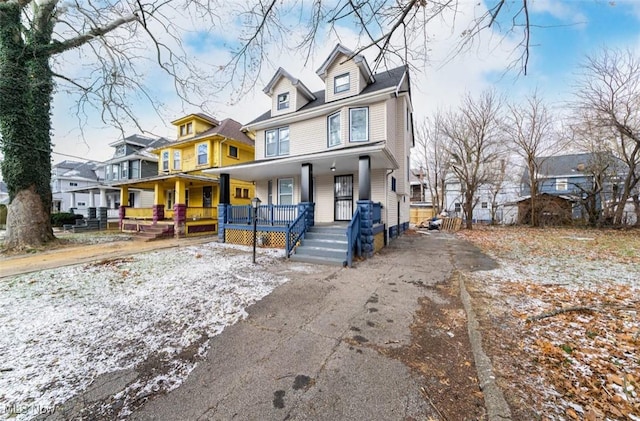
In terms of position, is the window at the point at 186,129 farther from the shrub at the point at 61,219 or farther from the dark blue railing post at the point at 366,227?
the dark blue railing post at the point at 366,227

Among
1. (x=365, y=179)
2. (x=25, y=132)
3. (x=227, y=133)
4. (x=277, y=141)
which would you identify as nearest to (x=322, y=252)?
(x=365, y=179)

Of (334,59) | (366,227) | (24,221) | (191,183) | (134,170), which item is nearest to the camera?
(366,227)

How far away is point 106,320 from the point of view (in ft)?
11.2

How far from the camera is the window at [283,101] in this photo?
12.1 metres

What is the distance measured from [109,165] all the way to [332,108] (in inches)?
996

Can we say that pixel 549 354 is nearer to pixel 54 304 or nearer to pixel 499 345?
pixel 499 345

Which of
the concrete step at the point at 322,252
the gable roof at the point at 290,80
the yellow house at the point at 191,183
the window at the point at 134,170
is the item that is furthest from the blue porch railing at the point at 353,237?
the window at the point at 134,170

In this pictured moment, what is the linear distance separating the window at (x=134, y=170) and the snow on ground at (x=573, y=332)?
26130 mm

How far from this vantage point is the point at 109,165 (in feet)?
76.3

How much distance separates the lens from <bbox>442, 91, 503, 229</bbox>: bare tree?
→ 52.1 ft

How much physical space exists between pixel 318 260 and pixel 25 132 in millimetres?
11992

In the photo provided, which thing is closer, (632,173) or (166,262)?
(166,262)

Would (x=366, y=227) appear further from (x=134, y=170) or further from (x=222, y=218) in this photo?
(x=134, y=170)

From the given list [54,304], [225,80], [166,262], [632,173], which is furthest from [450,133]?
[54,304]
